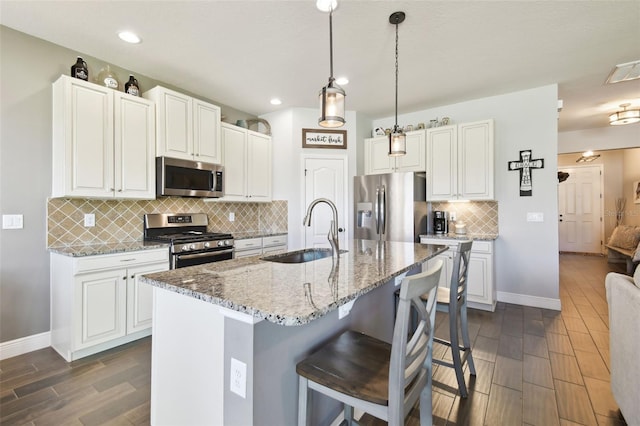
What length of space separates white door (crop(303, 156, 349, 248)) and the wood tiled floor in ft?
6.56

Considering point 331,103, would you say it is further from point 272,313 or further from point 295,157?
point 295,157

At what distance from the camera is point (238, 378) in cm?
111

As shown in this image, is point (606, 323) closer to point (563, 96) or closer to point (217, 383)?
point (563, 96)

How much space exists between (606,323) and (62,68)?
5.93 meters

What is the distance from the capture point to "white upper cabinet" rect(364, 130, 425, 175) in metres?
4.21

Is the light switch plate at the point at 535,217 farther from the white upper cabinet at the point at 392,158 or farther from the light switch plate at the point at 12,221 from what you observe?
the light switch plate at the point at 12,221

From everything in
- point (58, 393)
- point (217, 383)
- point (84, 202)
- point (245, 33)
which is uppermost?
point (245, 33)

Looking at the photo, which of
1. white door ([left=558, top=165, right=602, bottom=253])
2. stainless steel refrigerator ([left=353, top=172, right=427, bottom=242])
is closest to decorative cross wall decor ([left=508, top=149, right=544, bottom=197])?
stainless steel refrigerator ([left=353, top=172, right=427, bottom=242])

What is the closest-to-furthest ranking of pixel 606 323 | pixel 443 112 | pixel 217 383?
pixel 217 383 < pixel 606 323 < pixel 443 112

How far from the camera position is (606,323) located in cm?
310

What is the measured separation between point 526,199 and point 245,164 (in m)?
3.74

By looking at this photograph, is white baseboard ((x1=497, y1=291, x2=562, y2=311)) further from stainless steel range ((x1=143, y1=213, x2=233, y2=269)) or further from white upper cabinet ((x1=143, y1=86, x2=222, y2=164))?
white upper cabinet ((x1=143, y1=86, x2=222, y2=164))

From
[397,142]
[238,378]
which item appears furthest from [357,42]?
[238,378]

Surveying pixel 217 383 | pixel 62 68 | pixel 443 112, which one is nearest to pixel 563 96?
pixel 443 112
